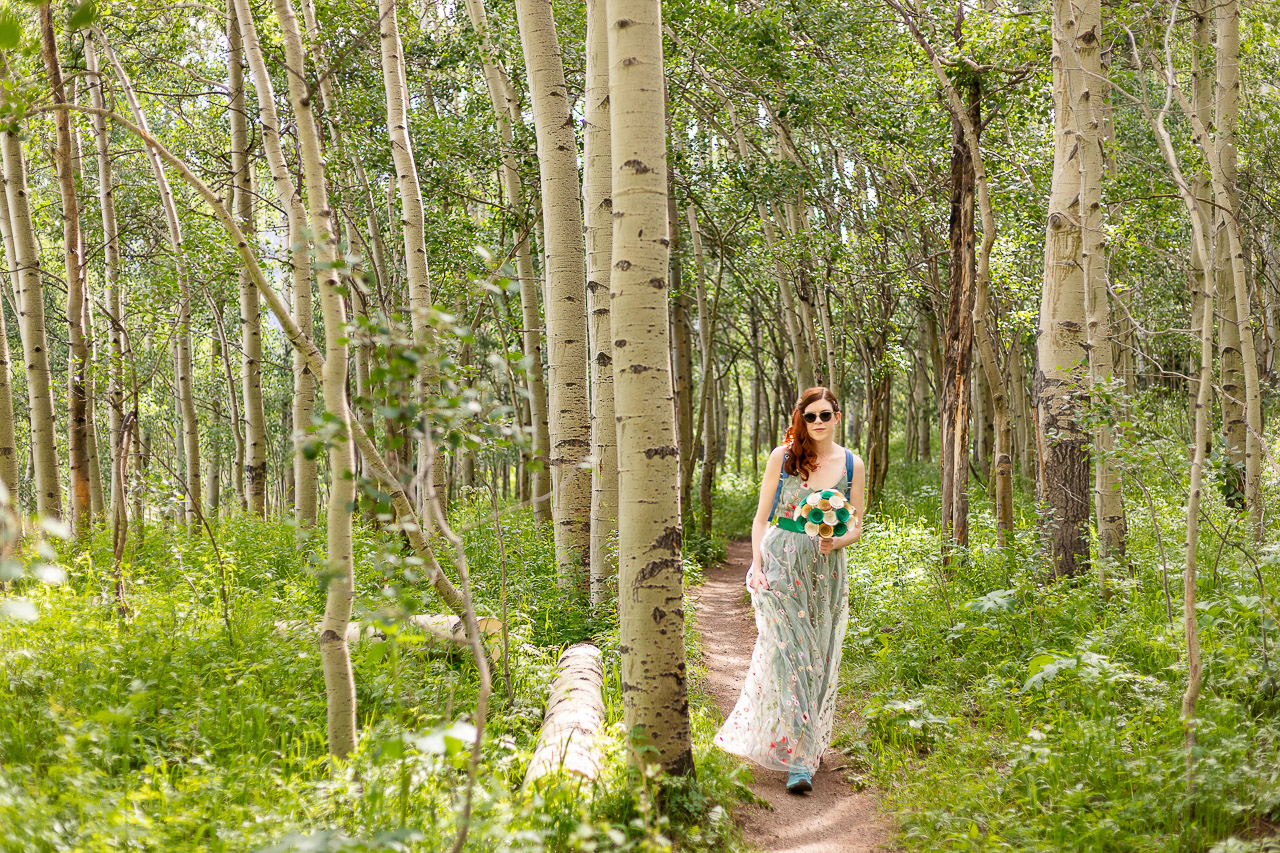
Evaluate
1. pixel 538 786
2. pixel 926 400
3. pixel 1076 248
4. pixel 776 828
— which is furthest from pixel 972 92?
pixel 926 400

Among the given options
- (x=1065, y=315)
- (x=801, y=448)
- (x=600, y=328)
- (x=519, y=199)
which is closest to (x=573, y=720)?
(x=801, y=448)

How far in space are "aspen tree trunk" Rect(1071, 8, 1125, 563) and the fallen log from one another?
3.35m

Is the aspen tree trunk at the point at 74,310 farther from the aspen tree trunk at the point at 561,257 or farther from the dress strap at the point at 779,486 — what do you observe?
the dress strap at the point at 779,486

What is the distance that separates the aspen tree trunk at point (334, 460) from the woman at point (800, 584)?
82.7 inches

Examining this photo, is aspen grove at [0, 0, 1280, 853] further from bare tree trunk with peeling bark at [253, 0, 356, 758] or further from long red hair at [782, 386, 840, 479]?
long red hair at [782, 386, 840, 479]

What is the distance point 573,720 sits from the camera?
3.88 meters

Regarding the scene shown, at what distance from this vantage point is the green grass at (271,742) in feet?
8.45

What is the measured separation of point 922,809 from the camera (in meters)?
3.59

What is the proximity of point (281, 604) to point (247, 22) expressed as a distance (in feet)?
11.5

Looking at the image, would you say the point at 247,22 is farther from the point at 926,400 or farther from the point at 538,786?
the point at 926,400

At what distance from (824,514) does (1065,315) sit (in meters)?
2.56

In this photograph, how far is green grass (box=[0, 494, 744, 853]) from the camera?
2574 mm

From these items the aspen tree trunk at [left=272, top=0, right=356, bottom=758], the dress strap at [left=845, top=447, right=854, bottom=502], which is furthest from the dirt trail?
the aspen tree trunk at [left=272, top=0, right=356, bottom=758]

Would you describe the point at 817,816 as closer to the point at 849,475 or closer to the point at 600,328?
the point at 849,475
